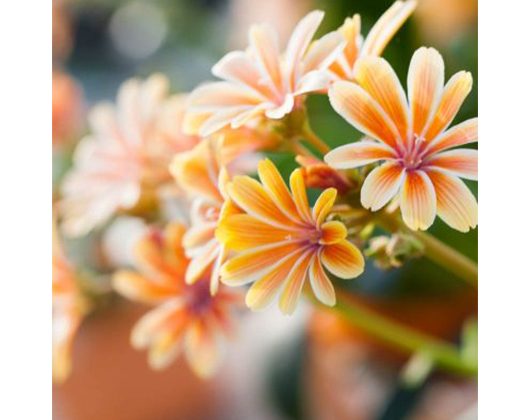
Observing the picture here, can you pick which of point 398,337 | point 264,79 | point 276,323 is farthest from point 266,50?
point 276,323

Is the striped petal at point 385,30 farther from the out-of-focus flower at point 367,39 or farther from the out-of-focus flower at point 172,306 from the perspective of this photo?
the out-of-focus flower at point 172,306

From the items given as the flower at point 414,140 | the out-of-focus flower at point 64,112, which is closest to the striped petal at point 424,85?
the flower at point 414,140

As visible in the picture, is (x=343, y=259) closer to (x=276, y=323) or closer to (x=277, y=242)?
(x=277, y=242)
